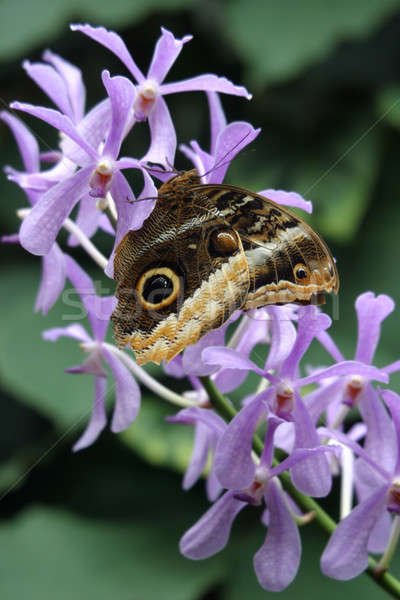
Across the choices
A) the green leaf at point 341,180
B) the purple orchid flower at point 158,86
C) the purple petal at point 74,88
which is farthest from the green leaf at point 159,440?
the purple orchid flower at point 158,86

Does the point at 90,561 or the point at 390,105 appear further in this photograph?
the point at 90,561

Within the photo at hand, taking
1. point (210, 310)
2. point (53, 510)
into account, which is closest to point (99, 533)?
point (53, 510)

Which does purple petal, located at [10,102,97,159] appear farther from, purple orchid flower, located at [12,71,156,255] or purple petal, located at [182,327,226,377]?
purple petal, located at [182,327,226,377]

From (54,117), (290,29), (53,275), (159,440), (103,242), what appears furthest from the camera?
(103,242)

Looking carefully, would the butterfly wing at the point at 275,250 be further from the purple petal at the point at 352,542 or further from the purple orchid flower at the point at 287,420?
the purple petal at the point at 352,542

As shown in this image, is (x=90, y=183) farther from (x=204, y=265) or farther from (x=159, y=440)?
(x=159, y=440)

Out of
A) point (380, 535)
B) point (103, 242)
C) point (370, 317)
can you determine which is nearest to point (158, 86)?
point (370, 317)

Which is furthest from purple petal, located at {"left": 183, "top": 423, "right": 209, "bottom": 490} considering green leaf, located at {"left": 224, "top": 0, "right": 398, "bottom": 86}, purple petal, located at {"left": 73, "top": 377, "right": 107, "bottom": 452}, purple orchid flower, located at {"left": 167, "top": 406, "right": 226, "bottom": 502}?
green leaf, located at {"left": 224, "top": 0, "right": 398, "bottom": 86}
